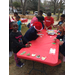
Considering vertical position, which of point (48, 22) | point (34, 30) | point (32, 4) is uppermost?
point (32, 4)

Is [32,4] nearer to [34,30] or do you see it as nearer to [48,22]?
[48,22]

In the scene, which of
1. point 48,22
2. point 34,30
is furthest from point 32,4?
point 34,30

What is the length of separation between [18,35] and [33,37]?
23.8 inches

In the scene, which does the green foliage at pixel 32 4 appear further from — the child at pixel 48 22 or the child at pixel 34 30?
the child at pixel 34 30

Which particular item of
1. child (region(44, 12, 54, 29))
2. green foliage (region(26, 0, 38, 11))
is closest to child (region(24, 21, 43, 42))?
child (region(44, 12, 54, 29))

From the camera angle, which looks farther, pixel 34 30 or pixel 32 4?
pixel 32 4

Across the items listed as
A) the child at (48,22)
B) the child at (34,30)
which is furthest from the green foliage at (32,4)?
the child at (34,30)

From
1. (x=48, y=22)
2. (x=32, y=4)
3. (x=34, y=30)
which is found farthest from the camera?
(x=32, y=4)

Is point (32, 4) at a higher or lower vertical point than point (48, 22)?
higher

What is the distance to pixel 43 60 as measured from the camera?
142cm

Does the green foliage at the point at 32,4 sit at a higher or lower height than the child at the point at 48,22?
higher

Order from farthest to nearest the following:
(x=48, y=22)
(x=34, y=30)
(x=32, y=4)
A: (x=32, y=4), (x=48, y=22), (x=34, y=30)
